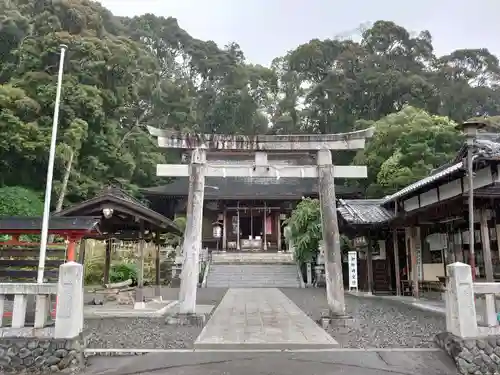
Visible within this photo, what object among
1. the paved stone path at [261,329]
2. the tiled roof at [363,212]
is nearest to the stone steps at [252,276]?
the tiled roof at [363,212]

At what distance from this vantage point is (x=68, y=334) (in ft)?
20.8

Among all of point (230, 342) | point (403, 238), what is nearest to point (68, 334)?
point (230, 342)

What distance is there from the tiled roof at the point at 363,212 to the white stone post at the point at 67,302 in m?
12.0

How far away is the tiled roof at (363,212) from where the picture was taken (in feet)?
53.9

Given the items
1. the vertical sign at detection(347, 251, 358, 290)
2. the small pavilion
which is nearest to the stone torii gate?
the small pavilion

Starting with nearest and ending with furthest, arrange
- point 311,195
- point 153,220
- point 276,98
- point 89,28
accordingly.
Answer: point 153,220 → point 311,195 → point 89,28 → point 276,98

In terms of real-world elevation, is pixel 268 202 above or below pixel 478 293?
above

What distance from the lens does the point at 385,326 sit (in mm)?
9414

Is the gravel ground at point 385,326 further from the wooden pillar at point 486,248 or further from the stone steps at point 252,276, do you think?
the stone steps at point 252,276

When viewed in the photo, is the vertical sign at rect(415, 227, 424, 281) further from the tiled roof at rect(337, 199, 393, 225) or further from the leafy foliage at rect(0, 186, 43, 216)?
the leafy foliage at rect(0, 186, 43, 216)

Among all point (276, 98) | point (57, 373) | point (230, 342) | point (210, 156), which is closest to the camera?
point (57, 373)

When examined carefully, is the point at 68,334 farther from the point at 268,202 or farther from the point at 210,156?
the point at 268,202

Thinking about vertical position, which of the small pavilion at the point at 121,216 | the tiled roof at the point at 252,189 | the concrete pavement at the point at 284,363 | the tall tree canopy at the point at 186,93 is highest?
the tall tree canopy at the point at 186,93

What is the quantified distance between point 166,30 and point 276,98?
65.0 feet
